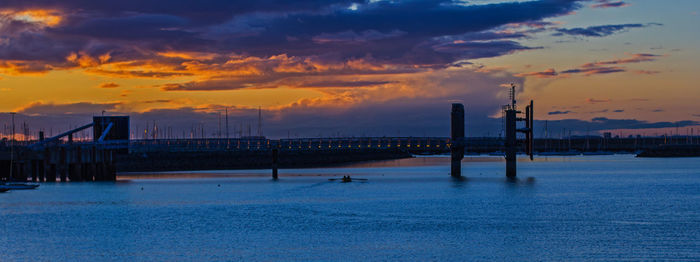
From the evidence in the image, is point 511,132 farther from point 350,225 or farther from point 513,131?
point 350,225

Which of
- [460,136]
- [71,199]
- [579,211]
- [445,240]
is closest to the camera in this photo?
[445,240]

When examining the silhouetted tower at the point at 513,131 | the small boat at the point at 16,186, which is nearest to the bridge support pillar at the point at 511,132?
the silhouetted tower at the point at 513,131

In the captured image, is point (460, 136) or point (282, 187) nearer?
point (282, 187)

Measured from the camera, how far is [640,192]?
9762 centimetres

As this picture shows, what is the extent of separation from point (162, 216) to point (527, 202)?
34167 mm

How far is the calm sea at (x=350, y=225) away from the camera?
156 feet

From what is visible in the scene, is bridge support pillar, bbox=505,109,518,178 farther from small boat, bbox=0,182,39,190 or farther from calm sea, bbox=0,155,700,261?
small boat, bbox=0,182,39,190

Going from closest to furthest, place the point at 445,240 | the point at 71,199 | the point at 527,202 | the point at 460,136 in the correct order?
the point at 445,240, the point at 527,202, the point at 71,199, the point at 460,136

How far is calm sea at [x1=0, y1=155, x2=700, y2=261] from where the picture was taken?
47625mm

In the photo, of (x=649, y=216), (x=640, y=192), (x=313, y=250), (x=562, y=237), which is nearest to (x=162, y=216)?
(x=313, y=250)

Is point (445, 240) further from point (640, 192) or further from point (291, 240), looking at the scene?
point (640, 192)

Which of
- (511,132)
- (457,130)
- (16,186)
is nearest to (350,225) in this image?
(16,186)

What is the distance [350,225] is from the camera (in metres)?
61.4

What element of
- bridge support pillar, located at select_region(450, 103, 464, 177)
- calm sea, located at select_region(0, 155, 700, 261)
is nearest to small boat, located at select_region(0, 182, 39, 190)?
calm sea, located at select_region(0, 155, 700, 261)
